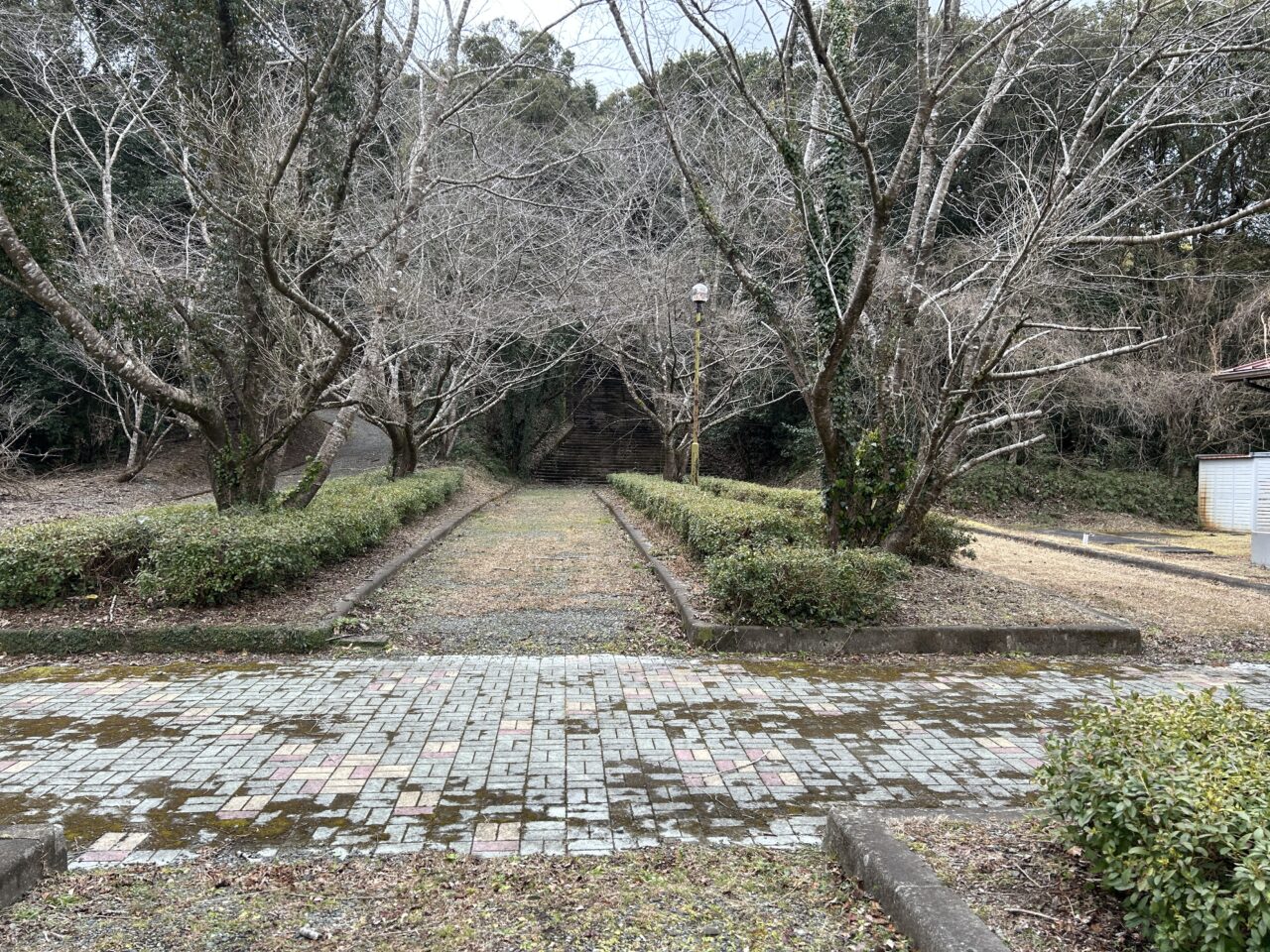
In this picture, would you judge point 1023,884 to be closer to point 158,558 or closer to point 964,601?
point 964,601

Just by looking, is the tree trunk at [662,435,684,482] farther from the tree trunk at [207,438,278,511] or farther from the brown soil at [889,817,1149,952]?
the brown soil at [889,817,1149,952]

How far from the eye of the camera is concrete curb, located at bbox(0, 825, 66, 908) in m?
2.63

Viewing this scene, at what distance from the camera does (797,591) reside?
6164 millimetres

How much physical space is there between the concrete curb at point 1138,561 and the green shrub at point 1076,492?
132 inches

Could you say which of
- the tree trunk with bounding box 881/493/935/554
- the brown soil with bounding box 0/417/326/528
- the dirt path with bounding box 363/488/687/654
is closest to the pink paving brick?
the dirt path with bounding box 363/488/687/654

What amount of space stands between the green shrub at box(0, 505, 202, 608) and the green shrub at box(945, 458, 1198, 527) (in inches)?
652

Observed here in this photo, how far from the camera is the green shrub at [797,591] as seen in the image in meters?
6.14

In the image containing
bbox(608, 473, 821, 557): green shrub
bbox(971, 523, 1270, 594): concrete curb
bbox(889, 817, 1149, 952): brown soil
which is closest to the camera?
bbox(889, 817, 1149, 952): brown soil

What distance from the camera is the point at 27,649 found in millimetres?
5773

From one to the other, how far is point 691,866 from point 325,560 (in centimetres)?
631

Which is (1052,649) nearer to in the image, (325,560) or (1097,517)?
(325,560)

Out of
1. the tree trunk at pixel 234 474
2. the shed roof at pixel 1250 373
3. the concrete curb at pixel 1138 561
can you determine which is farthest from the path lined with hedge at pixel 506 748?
the shed roof at pixel 1250 373

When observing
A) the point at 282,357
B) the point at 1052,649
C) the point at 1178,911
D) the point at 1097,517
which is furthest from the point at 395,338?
the point at 1097,517

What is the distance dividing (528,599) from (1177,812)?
6281mm
